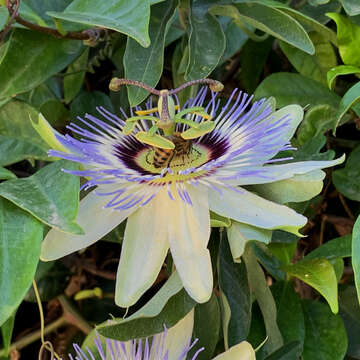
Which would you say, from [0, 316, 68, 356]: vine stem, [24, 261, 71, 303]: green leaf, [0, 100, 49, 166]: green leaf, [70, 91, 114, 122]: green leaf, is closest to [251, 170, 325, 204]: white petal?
[0, 100, 49, 166]: green leaf

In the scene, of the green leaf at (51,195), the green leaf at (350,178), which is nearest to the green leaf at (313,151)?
the green leaf at (350,178)

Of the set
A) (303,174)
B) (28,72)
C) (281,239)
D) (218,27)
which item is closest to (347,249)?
(281,239)

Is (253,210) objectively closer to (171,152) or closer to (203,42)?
(171,152)

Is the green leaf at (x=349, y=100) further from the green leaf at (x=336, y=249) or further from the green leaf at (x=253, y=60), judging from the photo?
the green leaf at (x=253, y=60)

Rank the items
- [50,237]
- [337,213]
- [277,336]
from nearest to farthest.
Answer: [50,237] < [277,336] < [337,213]

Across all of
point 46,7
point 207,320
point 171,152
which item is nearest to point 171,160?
point 171,152

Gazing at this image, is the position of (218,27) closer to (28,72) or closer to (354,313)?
(28,72)

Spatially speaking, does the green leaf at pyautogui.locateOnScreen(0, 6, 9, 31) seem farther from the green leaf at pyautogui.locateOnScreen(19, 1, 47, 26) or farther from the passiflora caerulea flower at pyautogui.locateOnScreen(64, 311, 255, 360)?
the passiflora caerulea flower at pyautogui.locateOnScreen(64, 311, 255, 360)
